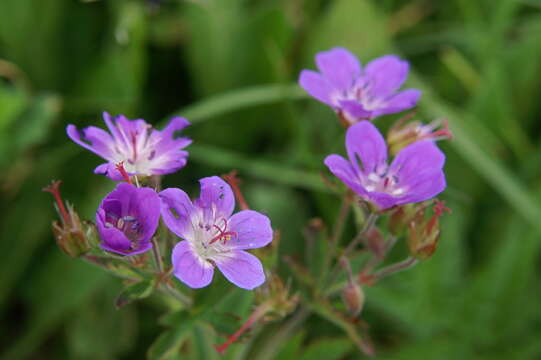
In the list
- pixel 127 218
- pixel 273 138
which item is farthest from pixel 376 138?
pixel 273 138

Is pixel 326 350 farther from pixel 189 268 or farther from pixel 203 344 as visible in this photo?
pixel 189 268

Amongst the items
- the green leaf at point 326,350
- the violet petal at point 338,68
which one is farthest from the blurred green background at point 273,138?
the violet petal at point 338,68

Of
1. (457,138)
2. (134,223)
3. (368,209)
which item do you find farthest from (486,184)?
(134,223)

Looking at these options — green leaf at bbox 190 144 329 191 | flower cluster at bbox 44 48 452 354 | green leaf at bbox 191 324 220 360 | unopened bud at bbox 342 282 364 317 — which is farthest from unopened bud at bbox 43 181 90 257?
green leaf at bbox 190 144 329 191

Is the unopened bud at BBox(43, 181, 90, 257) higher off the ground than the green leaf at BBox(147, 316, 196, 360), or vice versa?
the unopened bud at BBox(43, 181, 90, 257)

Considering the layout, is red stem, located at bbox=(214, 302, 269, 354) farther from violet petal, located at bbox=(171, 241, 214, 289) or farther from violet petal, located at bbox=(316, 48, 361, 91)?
violet petal, located at bbox=(316, 48, 361, 91)

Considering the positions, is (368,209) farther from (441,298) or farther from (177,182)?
(177,182)
